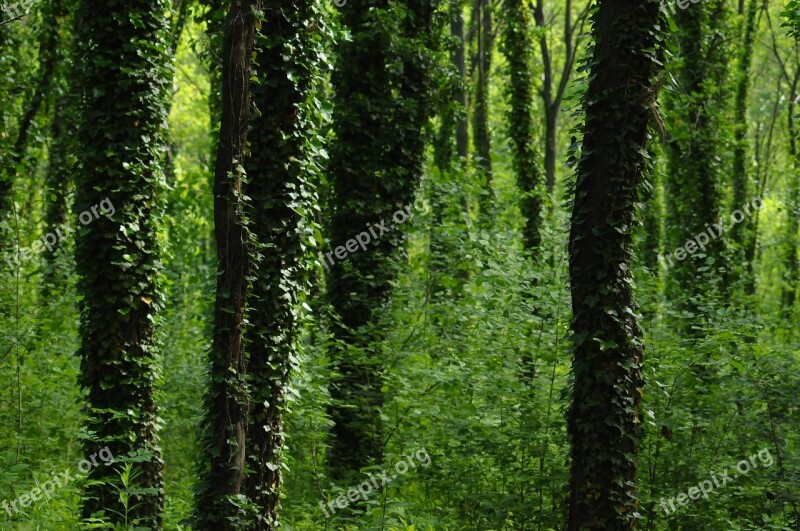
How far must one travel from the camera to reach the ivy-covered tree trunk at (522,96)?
17.7 meters

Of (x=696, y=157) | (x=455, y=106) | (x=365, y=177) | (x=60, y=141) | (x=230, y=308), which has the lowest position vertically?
(x=230, y=308)

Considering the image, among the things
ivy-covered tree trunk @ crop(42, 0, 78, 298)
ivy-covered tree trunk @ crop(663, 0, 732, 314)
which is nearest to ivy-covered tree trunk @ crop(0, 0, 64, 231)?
ivy-covered tree trunk @ crop(42, 0, 78, 298)

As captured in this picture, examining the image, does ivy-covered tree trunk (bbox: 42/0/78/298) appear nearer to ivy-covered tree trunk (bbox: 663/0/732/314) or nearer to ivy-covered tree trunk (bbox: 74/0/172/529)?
ivy-covered tree trunk (bbox: 74/0/172/529)

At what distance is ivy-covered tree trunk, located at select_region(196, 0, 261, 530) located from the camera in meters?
6.78

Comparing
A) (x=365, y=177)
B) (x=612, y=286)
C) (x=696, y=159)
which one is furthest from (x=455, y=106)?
(x=612, y=286)

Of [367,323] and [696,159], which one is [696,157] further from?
[367,323]

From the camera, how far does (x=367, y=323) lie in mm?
10477

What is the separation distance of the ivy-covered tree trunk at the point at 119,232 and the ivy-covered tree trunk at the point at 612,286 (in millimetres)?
4404

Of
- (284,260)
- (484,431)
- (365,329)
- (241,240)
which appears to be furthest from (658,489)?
(241,240)

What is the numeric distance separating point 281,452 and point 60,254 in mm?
10584

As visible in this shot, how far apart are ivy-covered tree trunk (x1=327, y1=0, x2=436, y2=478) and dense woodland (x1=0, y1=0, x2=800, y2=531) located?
0.13 feet

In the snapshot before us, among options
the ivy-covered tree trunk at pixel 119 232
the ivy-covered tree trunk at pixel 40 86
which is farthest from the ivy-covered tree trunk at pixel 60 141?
the ivy-covered tree trunk at pixel 119 232

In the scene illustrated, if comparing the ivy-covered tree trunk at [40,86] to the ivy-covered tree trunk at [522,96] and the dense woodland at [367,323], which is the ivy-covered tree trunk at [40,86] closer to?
the dense woodland at [367,323]

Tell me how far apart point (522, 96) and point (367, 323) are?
9176 millimetres
